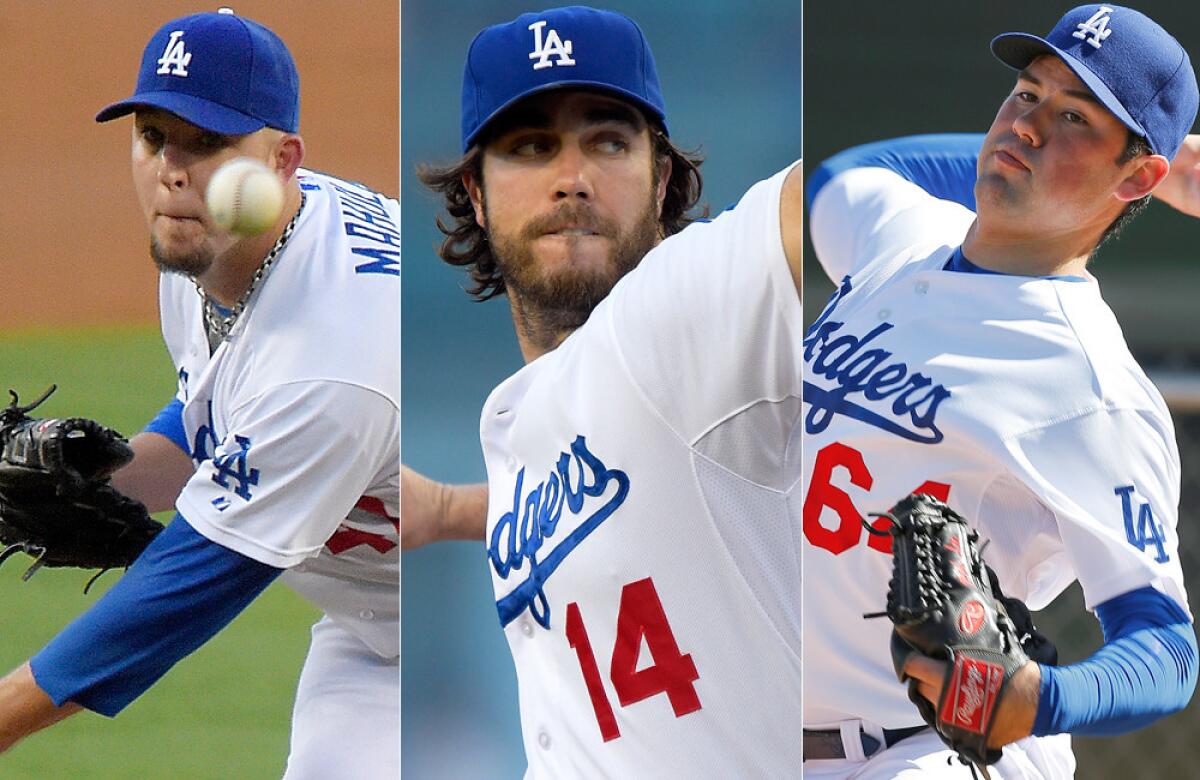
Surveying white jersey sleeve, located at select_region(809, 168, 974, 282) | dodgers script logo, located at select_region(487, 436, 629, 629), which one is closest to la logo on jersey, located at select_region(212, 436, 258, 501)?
dodgers script logo, located at select_region(487, 436, 629, 629)

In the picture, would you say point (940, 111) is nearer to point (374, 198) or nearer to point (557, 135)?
point (557, 135)

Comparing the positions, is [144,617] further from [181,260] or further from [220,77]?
[220,77]

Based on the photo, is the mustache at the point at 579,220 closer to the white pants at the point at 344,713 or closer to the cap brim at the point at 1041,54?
the cap brim at the point at 1041,54

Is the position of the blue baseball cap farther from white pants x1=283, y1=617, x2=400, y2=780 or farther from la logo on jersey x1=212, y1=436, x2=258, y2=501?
white pants x1=283, y1=617, x2=400, y2=780

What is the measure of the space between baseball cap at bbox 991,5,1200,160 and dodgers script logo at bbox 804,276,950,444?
0.53 metres

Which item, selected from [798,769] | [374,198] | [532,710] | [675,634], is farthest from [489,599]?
[374,198]

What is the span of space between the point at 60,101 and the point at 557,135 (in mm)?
1025

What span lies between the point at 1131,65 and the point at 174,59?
1659 millimetres

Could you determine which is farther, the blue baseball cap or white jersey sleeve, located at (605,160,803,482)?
the blue baseball cap

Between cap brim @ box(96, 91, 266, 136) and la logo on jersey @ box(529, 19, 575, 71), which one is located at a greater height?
la logo on jersey @ box(529, 19, 575, 71)

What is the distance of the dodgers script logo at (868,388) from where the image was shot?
2.51 meters

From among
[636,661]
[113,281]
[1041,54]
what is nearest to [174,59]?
[113,281]

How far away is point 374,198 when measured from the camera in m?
2.77

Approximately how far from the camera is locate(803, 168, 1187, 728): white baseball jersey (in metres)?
2.43
